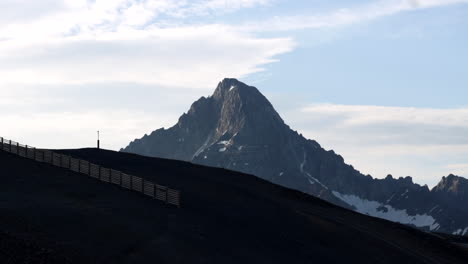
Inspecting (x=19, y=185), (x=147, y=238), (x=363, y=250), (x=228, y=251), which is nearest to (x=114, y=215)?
(x=147, y=238)

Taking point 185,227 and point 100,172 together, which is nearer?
point 185,227

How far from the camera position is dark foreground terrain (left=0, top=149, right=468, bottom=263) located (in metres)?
54.8

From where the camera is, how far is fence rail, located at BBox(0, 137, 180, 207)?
74.9 meters

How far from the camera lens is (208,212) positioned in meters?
74.6

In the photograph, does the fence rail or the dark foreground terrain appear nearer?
the dark foreground terrain

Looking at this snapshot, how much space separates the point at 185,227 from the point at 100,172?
21.6m

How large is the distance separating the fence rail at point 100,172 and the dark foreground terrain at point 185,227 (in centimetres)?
105

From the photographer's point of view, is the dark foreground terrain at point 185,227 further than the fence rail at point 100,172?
No

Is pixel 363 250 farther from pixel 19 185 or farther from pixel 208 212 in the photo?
pixel 19 185

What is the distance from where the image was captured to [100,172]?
83375mm

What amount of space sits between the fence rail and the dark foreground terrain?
3.46 feet

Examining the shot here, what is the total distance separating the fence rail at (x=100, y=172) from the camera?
74.9 metres

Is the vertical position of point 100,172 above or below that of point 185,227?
above

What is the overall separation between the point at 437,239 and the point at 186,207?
1166 inches
